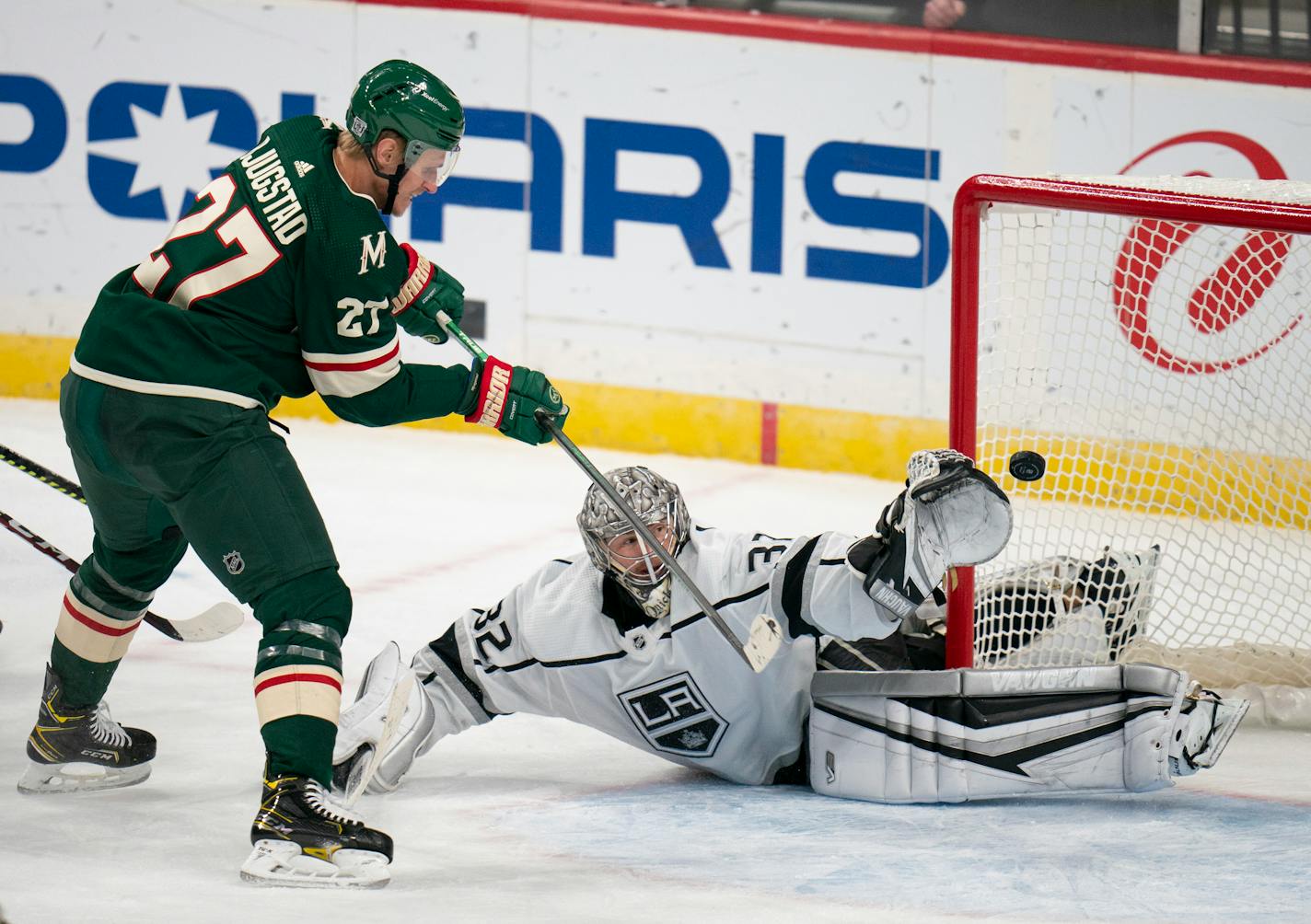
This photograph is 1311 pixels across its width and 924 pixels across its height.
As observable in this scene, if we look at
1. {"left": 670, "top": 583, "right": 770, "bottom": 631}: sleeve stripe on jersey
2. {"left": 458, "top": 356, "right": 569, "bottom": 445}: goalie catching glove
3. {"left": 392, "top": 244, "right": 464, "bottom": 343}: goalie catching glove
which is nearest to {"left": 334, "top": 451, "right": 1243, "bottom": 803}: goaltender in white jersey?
{"left": 670, "top": 583, "right": 770, "bottom": 631}: sleeve stripe on jersey

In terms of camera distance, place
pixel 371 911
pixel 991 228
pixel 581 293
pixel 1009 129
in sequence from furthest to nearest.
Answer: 1. pixel 581 293
2. pixel 1009 129
3. pixel 991 228
4. pixel 371 911

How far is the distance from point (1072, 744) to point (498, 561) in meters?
2.10

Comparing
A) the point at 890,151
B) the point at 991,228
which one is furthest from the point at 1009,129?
the point at 991,228

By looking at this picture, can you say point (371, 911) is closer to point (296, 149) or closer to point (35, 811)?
point (35, 811)

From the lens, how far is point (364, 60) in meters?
5.99

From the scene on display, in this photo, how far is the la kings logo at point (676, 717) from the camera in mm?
2934

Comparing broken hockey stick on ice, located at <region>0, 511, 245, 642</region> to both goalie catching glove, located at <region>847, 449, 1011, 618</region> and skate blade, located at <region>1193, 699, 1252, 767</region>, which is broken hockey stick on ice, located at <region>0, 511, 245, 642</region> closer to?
goalie catching glove, located at <region>847, 449, 1011, 618</region>

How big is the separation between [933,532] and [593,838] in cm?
69

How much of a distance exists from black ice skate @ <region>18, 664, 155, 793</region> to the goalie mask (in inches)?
33.9

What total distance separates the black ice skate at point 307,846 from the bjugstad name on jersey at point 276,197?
757 millimetres

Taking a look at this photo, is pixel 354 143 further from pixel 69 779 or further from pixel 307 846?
pixel 69 779

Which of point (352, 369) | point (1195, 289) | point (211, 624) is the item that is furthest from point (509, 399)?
point (1195, 289)

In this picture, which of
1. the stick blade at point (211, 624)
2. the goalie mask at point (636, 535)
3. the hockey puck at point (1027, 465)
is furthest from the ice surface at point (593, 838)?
the hockey puck at point (1027, 465)

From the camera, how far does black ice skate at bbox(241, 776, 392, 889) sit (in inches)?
101
